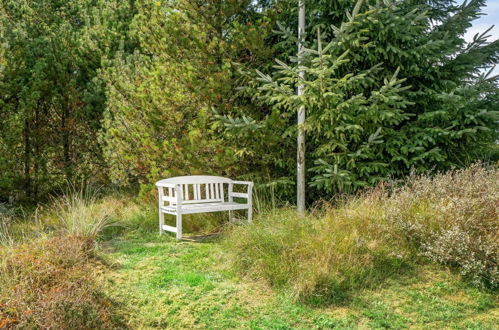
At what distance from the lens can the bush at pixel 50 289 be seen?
317 cm

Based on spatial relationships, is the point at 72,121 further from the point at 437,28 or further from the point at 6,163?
the point at 437,28

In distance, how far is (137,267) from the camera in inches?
189

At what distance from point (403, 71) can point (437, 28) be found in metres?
0.97

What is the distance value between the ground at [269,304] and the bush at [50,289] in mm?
260

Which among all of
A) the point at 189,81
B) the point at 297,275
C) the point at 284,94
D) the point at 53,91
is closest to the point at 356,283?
the point at 297,275

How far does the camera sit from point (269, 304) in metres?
3.79

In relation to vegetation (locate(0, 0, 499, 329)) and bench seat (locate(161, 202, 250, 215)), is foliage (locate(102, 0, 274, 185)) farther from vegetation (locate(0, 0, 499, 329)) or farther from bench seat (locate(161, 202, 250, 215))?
bench seat (locate(161, 202, 250, 215))

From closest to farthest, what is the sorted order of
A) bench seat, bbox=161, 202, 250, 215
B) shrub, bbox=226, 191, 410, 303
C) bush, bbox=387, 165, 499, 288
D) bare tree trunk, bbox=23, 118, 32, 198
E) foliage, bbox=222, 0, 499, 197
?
shrub, bbox=226, 191, 410, 303, bush, bbox=387, 165, 499, 288, foliage, bbox=222, 0, 499, 197, bench seat, bbox=161, 202, 250, 215, bare tree trunk, bbox=23, 118, 32, 198

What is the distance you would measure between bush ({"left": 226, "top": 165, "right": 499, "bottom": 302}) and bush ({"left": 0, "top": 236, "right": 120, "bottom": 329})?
5.19ft

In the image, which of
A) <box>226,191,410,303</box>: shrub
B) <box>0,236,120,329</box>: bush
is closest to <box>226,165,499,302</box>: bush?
<box>226,191,410,303</box>: shrub

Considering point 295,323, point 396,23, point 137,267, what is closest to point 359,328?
point 295,323

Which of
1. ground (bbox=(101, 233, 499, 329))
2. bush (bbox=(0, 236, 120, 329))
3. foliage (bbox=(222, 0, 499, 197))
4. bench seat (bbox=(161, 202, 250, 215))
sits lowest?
ground (bbox=(101, 233, 499, 329))

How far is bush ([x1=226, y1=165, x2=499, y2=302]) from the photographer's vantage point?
4059 millimetres

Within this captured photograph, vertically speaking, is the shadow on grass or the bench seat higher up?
the bench seat
